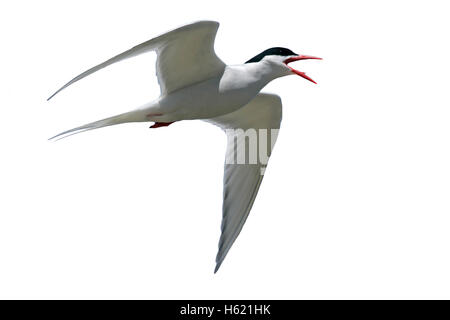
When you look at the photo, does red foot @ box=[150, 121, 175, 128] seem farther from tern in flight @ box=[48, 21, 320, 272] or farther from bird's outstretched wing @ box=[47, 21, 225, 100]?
bird's outstretched wing @ box=[47, 21, 225, 100]

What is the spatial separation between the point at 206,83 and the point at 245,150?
1.21 metres

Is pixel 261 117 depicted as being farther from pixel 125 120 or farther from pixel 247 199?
pixel 125 120

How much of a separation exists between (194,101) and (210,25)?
28.1 inches

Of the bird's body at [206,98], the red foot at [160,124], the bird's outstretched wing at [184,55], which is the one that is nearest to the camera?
the bird's outstretched wing at [184,55]

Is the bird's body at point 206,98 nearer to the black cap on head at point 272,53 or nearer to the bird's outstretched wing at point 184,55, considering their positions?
the bird's outstretched wing at point 184,55

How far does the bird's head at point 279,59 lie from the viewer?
24.5ft

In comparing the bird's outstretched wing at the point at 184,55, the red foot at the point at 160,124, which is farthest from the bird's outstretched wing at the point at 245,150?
the bird's outstretched wing at the point at 184,55

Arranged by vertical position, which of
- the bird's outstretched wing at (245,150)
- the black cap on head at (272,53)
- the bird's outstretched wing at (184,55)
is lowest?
the bird's outstretched wing at (245,150)

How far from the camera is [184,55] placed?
6.98 m

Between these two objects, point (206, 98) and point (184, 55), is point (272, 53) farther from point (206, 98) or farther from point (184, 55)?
point (184, 55)

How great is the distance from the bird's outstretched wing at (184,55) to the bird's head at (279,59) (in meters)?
0.50

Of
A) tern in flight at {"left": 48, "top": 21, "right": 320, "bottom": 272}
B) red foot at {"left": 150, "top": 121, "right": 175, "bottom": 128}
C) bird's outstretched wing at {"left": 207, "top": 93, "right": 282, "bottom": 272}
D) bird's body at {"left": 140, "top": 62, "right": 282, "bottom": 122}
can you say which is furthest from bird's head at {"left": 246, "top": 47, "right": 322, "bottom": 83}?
red foot at {"left": 150, "top": 121, "right": 175, "bottom": 128}

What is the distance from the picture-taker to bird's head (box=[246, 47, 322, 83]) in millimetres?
7461

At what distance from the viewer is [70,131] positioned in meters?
7.07
